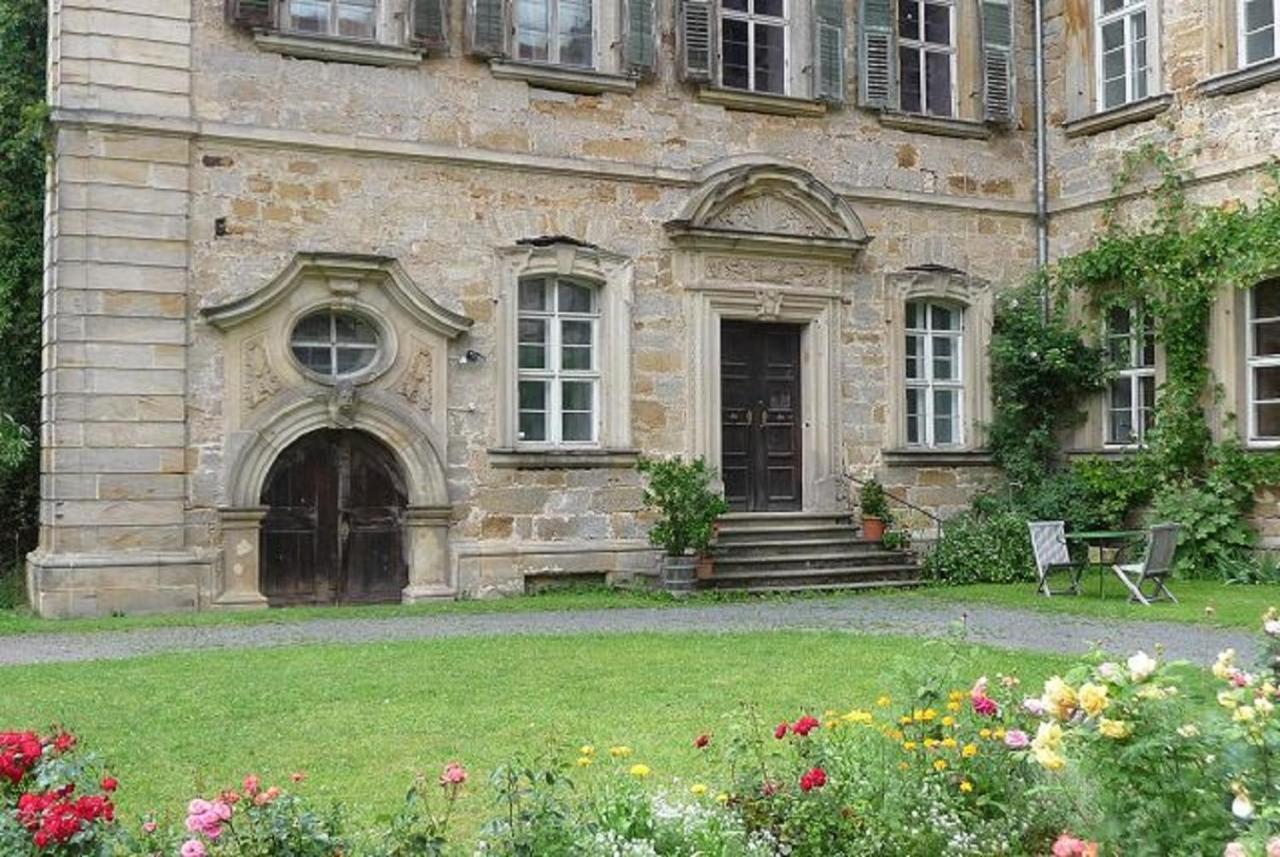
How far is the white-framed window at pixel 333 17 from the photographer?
13.4 metres

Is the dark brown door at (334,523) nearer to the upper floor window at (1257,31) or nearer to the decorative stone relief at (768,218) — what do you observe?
the decorative stone relief at (768,218)

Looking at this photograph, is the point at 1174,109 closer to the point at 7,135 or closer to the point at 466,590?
the point at 466,590

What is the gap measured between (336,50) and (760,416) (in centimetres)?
588

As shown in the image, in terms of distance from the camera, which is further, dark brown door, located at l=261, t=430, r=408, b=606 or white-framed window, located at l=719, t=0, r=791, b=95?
white-framed window, located at l=719, t=0, r=791, b=95

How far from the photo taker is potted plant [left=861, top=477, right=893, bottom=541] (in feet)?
50.2

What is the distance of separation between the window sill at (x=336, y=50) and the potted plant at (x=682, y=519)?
4695 mm

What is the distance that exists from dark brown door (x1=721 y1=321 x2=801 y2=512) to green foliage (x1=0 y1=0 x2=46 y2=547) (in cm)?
710

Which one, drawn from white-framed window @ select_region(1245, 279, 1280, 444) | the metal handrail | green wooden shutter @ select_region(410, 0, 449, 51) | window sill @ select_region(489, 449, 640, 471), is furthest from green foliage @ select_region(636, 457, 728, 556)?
white-framed window @ select_region(1245, 279, 1280, 444)

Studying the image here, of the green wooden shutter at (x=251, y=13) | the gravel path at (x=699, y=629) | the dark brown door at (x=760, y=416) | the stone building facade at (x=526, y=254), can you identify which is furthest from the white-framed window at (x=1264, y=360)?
the green wooden shutter at (x=251, y=13)

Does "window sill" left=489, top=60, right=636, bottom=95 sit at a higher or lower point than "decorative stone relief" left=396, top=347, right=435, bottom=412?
higher

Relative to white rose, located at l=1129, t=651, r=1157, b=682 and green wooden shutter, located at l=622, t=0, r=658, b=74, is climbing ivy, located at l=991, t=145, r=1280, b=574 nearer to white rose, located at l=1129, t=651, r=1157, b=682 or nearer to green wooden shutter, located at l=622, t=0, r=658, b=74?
green wooden shutter, located at l=622, t=0, r=658, b=74

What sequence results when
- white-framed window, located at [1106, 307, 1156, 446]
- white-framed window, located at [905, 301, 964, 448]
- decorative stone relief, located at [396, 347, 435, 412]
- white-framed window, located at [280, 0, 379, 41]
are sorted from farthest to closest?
white-framed window, located at [905, 301, 964, 448], white-framed window, located at [1106, 307, 1156, 446], decorative stone relief, located at [396, 347, 435, 412], white-framed window, located at [280, 0, 379, 41]

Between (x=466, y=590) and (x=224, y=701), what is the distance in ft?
20.6

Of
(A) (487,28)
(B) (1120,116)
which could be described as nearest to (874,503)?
(B) (1120,116)
